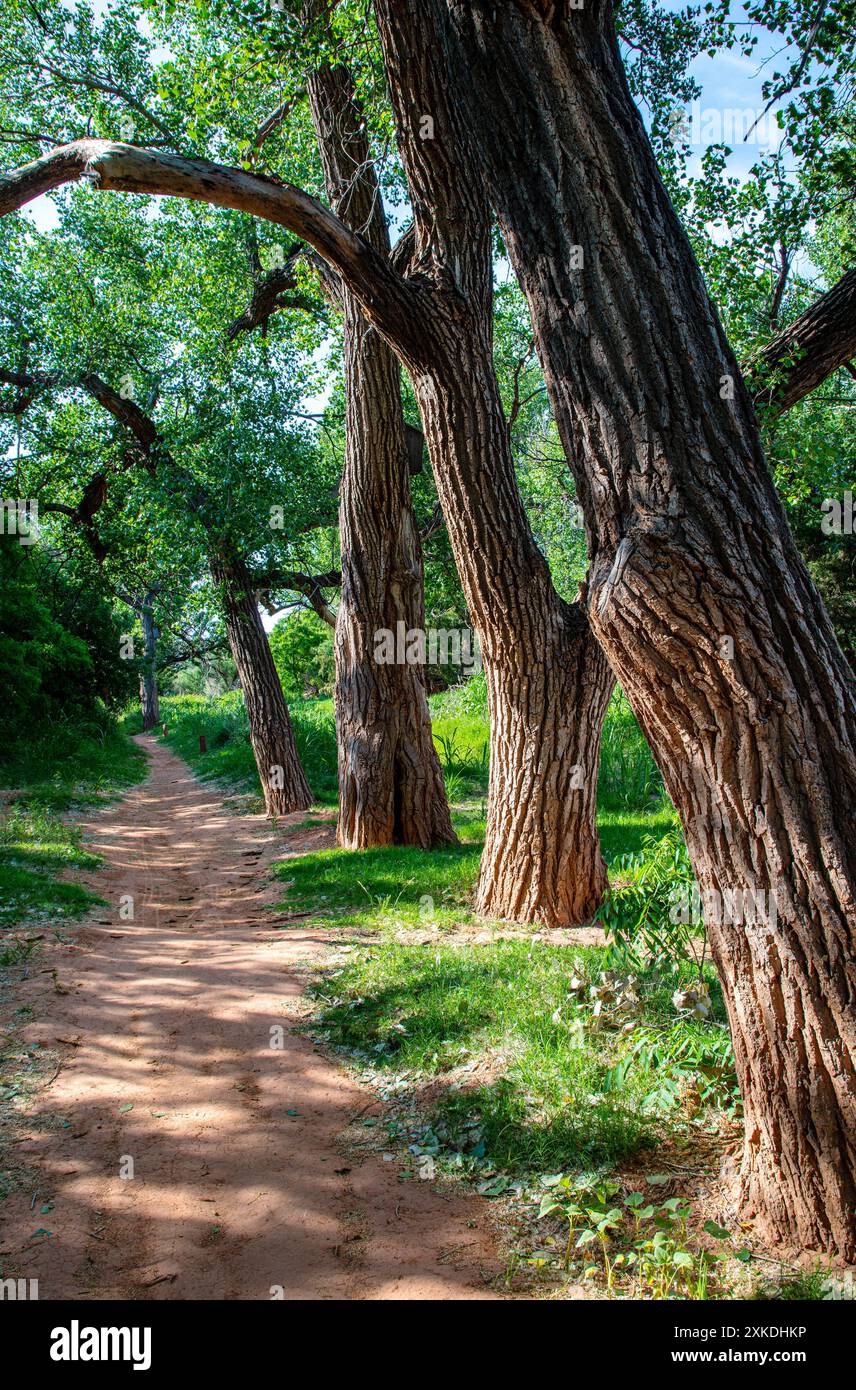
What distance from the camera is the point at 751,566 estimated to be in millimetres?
2918

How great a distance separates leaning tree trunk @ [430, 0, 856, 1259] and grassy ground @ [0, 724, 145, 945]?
201 inches

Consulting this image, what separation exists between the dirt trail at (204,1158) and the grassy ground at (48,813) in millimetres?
898

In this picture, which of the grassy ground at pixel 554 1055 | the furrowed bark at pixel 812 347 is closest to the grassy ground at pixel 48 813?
the grassy ground at pixel 554 1055

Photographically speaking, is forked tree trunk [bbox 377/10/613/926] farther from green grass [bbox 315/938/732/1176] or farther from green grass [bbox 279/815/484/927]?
green grass [bbox 315/938/732/1176]

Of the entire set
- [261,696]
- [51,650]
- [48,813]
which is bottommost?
[48,813]

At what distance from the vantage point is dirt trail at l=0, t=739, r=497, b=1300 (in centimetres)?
299

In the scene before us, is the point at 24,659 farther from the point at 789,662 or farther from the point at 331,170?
the point at 789,662

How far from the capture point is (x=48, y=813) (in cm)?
1261

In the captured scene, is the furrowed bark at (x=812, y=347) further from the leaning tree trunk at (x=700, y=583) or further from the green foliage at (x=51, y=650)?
the green foliage at (x=51, y=650)

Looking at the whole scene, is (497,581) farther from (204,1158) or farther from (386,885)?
(204,1158)

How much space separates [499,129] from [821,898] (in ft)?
9.66

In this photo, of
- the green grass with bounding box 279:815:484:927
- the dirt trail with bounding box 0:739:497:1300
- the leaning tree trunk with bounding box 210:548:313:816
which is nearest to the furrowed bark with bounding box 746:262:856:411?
the green grass with bounding box 279:815:484:927

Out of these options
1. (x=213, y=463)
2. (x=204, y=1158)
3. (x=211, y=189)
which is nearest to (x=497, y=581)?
(x=211, y=189)

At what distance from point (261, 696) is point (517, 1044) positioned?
1006 centimetres
